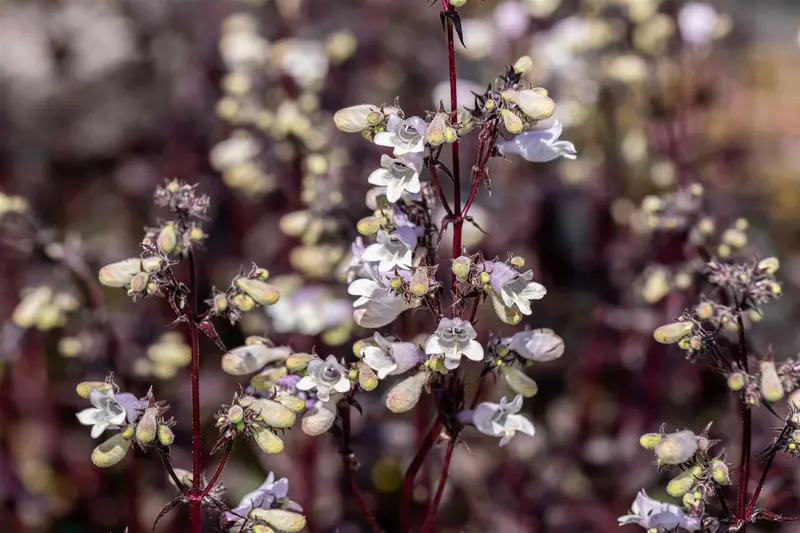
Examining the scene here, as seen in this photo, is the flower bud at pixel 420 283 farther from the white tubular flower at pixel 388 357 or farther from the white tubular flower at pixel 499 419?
the white tubular flower at pixel 499 419

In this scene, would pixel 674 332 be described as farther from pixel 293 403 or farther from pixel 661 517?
pixel 293 403

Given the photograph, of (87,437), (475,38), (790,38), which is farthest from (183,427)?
(790,38)

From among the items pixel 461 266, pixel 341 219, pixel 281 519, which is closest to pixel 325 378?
pixel 281 519

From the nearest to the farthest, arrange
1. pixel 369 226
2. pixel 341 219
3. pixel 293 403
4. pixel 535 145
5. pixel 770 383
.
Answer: pixel 770 383, pixel 293 403, pixel 369 226, pixel 535 145, pixel 341 219

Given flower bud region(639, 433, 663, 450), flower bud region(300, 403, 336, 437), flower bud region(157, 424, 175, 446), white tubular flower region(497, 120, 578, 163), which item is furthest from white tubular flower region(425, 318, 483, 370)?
flower bud region(157, 424, 175, 446)

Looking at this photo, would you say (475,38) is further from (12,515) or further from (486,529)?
(12,515)

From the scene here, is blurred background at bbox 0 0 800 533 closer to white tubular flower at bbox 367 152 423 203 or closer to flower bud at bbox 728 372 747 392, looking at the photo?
white tubular flower at bbox 367 152 423 203
